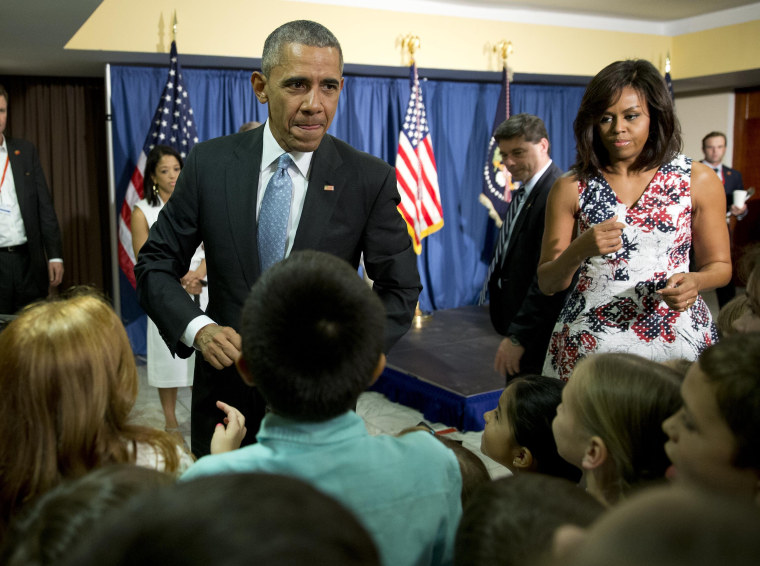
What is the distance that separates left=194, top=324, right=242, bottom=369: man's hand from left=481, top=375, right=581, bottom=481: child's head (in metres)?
0.66

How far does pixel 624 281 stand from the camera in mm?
1770

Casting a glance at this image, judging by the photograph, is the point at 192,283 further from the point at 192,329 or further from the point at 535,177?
the point at 192,329

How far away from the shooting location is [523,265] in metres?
2.72

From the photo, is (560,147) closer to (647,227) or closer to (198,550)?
(647,227)

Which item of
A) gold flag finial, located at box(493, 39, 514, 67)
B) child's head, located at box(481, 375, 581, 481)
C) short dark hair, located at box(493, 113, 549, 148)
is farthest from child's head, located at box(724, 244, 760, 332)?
gold flag finial, located at box(493, 39, 514, 67)

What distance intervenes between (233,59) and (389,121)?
1.67 meters

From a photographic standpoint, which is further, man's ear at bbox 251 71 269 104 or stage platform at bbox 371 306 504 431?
stage platform at bbox 371 306 504 431

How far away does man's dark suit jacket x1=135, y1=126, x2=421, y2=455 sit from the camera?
1532 mm

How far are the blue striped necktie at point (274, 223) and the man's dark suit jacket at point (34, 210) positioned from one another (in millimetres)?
3375

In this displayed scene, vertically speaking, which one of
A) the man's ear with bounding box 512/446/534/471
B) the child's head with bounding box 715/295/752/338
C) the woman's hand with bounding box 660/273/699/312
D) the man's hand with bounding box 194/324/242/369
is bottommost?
the man's ear with bounding box 512/446/534/471

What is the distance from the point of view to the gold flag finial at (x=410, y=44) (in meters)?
6.36

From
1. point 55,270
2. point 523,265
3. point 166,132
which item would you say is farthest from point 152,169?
point 523,265

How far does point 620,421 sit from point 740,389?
0.35 m

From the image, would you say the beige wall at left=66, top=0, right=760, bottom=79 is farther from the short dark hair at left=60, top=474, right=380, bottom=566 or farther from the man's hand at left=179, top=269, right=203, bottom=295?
the short dark hair at left=60, top=474, right=380, bottom=566
